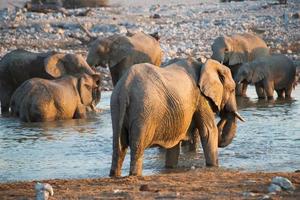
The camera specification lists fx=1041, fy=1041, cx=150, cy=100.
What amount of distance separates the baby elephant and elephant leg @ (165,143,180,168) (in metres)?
5.23

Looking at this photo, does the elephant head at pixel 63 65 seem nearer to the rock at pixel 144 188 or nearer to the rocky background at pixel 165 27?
the rocky background at pixel 165 27

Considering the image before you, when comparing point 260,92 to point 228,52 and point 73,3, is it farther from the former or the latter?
point 73,3

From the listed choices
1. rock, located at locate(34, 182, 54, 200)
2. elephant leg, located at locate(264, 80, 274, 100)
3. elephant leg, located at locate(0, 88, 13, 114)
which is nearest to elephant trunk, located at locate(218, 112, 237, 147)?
rock, located at locate(34, 182, 54, 200)

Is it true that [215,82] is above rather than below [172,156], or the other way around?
above

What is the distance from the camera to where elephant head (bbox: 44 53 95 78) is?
701 inches

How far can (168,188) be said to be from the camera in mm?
7918

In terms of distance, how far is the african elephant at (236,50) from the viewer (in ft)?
73.2

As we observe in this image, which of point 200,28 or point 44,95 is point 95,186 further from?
point 200,28

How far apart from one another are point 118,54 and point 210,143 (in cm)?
896

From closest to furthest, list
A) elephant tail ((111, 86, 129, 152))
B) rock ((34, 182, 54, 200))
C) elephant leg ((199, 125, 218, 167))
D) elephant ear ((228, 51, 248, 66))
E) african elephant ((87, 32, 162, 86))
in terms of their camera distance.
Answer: rock ((34, 182, 54, 200)) → elephant tail ((111, 86, 129, 152)) → elephant leg ((199, 125, 218, 167)) → african elephant ((87, 32, 162, 86)) → elephant ear ((228, 51, 248, 66))

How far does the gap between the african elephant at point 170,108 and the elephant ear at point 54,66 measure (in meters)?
7.06

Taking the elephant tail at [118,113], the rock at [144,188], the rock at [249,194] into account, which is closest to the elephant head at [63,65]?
the elephant tail at [118,113]

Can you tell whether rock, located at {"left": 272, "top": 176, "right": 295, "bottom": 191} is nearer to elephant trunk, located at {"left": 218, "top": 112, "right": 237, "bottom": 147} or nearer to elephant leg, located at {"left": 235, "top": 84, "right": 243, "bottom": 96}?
elephant trunk, located at {"left": 218, "top": 112, "right": 237, "bottom": 147}

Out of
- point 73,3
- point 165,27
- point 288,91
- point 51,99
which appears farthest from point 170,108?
point 73,3
